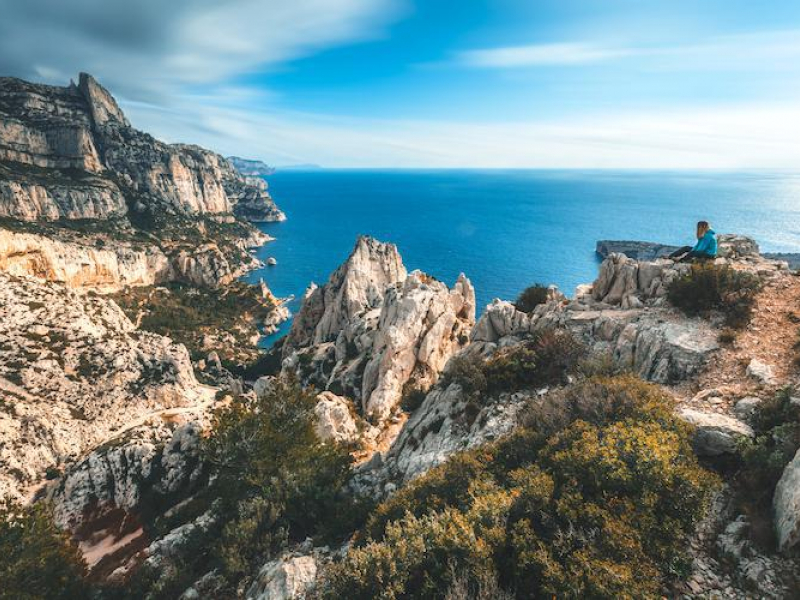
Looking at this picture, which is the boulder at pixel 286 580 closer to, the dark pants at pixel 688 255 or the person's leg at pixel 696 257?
the person's leg at pixel 696 257

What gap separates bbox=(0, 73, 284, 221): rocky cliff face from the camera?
437ft

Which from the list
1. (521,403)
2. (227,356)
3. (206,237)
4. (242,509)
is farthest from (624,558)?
(206,237)

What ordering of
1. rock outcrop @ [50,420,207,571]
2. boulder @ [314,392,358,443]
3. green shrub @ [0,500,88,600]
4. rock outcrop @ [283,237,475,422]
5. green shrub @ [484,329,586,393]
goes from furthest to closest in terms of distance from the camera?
rock outcrop @ [283,237,475,422] < rock outcrop @ [50,420,207,571] < boulder @ [314,392,358,443] < green shrub @ [484,329,586,393] < green shrub @ [0,500,88,600]

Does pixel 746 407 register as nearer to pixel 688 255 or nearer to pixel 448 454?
pixel 448 454

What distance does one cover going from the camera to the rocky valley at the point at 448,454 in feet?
33.4

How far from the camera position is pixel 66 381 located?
50750 millimetres

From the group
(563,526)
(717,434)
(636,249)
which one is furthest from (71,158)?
(636,249)

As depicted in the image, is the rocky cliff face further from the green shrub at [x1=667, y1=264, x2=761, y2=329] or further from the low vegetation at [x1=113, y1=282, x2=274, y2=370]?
the green shrub at [x1=667, y1=264, x2=761, y2=329]

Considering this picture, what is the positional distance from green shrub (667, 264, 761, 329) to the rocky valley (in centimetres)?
12

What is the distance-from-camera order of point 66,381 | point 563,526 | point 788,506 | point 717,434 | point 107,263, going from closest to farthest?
point 788,506 < point 563,526 < point 717,434 < point 66,381 < point 107,263

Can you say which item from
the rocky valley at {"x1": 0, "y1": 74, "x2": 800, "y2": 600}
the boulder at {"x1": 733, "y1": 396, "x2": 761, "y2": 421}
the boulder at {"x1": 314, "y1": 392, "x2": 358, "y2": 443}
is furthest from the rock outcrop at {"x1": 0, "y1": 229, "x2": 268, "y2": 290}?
the boulder at {"x1": 733, "y1": 396, "x2": 761, "y2": 421}

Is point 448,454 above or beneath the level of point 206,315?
above

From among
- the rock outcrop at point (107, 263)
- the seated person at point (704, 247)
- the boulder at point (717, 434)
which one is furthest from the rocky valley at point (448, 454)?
the rock outcrop at point (107, 263)

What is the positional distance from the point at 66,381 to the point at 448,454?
179 ft
